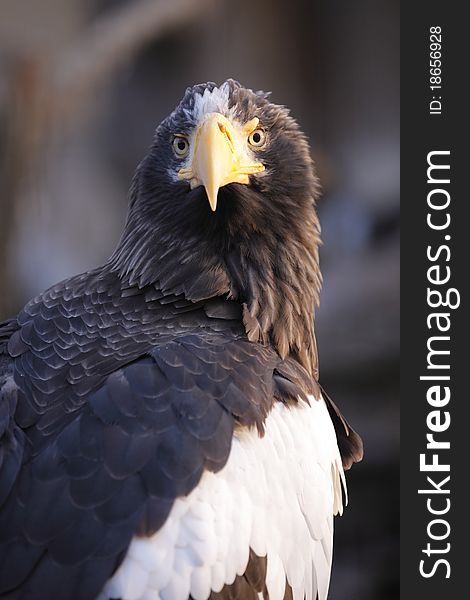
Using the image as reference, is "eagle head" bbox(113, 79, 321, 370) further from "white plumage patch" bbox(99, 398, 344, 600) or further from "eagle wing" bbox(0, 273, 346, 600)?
"white plumage patch" bbox(99, 398, 344, 600)

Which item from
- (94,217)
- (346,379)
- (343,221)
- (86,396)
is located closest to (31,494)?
(86,396)

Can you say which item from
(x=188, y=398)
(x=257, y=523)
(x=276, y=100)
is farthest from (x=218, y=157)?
(x=276, y=100)

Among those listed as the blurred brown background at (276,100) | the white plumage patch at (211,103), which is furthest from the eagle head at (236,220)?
the blurred brown background at (276,100)

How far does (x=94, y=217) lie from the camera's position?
29.1ft

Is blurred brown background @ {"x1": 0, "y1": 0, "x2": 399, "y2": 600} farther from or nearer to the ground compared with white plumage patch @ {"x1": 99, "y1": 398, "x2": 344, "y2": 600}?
farther from the ground

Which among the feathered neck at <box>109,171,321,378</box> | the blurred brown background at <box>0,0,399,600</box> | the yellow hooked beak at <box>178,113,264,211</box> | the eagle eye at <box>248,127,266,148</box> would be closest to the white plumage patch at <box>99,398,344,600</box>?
the feathered neck at <box>109,171,321,378</box>

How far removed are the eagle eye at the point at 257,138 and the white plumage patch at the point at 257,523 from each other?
787mm

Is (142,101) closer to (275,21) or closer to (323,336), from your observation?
(275,21)

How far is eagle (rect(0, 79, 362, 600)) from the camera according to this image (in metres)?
2.29

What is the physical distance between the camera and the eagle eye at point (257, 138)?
298 centimetres

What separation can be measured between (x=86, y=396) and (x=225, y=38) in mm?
6704

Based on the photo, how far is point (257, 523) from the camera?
2.50 metres

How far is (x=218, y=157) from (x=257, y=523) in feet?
3.24

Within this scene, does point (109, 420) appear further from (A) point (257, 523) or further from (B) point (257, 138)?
(B) point (257, 138)
